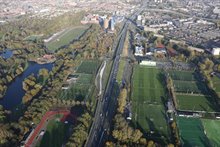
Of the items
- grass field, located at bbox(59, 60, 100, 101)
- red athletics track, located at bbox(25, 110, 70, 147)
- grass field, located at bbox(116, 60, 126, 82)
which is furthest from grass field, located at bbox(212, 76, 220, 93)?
red athletics track, located at bbox(25, 110, 70, 147)

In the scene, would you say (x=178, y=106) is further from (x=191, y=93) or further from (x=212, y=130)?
(x=212, y=130)

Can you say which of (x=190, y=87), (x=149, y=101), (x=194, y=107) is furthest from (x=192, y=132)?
(x=190, y=87)

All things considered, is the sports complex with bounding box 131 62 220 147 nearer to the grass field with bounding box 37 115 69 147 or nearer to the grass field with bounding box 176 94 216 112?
the grass field with bounding box 176 94 216 112

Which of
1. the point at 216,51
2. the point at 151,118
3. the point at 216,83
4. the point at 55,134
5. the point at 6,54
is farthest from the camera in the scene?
the point at 216,51

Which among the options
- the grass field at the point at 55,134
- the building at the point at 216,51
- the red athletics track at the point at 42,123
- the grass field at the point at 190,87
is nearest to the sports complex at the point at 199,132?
the grass field at the point at 190,87

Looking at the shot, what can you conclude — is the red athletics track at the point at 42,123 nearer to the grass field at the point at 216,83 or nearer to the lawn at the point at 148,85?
the lawn at the point at 148,85

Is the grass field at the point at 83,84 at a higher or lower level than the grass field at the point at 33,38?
lower
